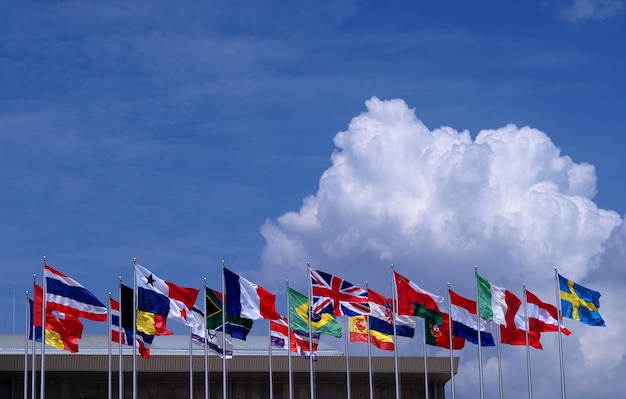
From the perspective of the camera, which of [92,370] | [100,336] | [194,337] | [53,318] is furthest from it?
[100,336]

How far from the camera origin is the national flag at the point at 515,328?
3051 inches

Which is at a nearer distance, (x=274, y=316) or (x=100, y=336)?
(x=274, y=316)

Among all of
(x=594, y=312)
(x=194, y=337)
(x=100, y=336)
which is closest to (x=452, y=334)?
(x=594, y=312)

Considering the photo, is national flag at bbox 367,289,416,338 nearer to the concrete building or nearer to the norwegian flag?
the norwegian flag

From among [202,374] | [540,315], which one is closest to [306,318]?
[540,315]

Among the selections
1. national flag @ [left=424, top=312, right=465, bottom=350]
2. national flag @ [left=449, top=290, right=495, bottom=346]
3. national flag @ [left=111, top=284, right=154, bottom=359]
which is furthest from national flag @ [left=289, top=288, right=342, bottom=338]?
national flag @ [left=111, top=284, right=154, bottom=359]

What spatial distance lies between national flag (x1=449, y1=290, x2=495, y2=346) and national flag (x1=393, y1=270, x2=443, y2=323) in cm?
101

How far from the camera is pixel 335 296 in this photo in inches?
2960

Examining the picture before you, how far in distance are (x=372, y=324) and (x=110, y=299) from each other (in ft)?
48.3

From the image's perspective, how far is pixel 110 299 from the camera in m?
72.3

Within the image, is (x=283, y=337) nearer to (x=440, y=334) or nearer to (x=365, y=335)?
(x=365, y=335)

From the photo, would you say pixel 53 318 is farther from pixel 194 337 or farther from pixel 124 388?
pixel 124 388

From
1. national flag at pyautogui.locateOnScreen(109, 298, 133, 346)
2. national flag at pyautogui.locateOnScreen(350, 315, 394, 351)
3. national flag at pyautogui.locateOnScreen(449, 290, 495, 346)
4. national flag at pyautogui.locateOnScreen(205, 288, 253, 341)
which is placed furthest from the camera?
national flag at pyautogui.locateOnScreen(350, 315, 394, 351)

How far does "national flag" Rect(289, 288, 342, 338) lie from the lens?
75188 millimetres
